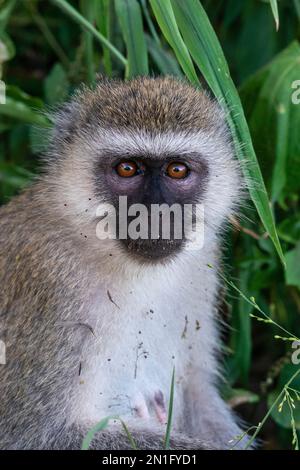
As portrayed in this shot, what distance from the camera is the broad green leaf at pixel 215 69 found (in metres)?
3.13

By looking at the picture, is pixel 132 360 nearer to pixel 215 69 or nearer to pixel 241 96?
pixel 215 69

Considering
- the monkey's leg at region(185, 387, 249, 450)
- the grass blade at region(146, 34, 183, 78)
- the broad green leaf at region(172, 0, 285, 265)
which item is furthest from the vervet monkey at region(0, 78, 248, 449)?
the grass blade at region(146, 34, 183, 78)

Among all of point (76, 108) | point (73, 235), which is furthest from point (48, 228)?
point (76, 108)

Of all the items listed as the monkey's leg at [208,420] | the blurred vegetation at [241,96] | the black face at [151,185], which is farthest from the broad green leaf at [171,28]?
the monkey's leg at [208,420]

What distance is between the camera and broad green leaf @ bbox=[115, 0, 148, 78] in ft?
11.6

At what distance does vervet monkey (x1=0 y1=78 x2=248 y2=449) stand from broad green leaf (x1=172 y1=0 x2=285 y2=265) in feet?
0.39

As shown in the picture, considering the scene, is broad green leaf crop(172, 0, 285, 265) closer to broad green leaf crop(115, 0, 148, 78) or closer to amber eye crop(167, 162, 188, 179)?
amber eye crop(167, 162, 188, 179)

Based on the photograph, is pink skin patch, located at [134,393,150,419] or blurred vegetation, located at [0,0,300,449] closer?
pink skin patch, located at [134,393,150,419]

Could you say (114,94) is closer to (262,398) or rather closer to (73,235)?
(73,235)

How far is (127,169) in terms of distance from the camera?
3.06 meters

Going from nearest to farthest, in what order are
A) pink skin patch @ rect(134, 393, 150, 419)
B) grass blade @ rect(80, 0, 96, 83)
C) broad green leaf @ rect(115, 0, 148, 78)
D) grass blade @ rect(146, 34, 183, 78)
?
pink skin patch @ rect(134, 393, 150, 419), broad green leaf @ rect(115, 0, 148, 78), grass blade @ rect(80, 0, 96, 83), grass blade @ rect(146, 34, 183, 78)

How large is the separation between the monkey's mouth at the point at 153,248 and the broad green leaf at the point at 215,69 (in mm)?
322

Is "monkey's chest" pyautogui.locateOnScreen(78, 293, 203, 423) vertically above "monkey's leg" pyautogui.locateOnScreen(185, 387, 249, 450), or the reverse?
"monkey's chest" pyautogui.locateOnScreen(78, 293, 203, 423)

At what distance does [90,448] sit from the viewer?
117 inches
